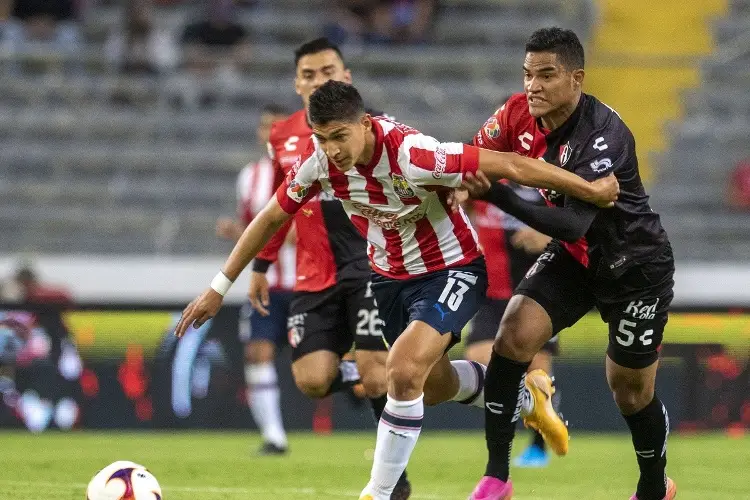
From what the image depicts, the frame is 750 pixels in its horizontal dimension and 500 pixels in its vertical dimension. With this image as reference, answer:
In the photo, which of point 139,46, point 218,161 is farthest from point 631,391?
point 139,46

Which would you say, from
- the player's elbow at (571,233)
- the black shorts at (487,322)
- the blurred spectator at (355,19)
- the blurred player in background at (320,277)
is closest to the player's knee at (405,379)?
the player's elbow at (571,233)

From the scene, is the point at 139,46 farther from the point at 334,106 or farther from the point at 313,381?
the point at 334,106

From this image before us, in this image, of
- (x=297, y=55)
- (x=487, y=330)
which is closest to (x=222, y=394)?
(x=487, y=330)

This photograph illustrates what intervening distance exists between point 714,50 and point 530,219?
37.3 ft

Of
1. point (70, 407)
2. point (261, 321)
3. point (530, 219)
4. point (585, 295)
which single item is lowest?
point (70, 407)

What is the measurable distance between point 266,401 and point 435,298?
161 inches

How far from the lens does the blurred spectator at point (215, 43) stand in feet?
50.3

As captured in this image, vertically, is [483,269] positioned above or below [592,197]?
below

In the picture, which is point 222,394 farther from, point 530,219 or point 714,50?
point 714,50

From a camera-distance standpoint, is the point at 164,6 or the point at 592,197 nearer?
the point at 592,197

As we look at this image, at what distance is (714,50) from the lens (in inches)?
637

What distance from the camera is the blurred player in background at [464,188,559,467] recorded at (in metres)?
8.78

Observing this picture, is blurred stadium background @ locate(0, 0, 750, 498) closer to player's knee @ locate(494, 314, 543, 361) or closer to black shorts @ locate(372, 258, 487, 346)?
black shorts @ locate(372, 258, 487, 346)

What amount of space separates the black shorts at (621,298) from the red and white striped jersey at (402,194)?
41 cm
